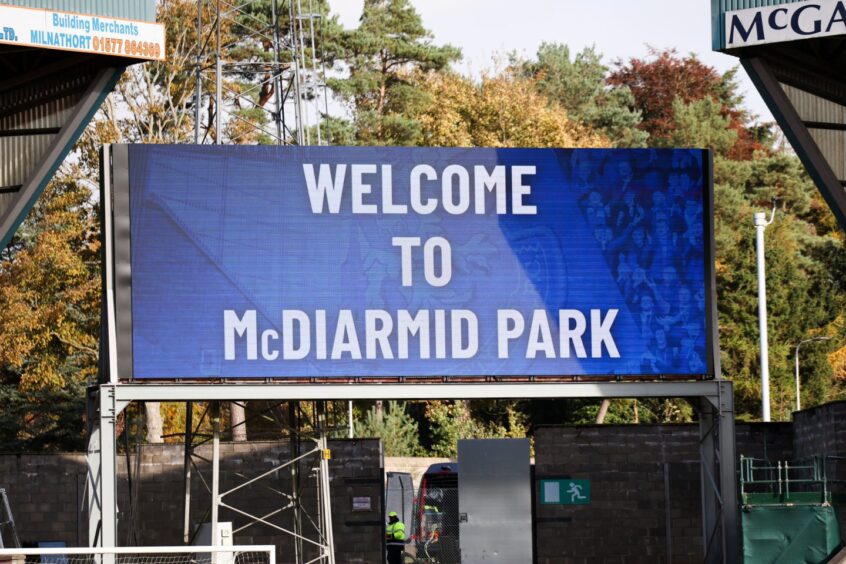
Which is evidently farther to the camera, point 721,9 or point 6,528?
point 6,528

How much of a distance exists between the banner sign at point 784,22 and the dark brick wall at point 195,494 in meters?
11.3

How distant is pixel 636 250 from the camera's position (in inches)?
1086

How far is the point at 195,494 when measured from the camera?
32625 millimetres

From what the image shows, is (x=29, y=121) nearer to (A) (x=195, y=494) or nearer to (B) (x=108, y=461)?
(B) (x=108, y=461)

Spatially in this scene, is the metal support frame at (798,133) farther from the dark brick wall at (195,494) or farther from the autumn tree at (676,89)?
the autumn tree at (676,89)

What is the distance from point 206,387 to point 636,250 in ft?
26.4

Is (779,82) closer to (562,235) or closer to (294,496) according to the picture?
(562,235)

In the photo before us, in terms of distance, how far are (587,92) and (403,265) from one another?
67.9m

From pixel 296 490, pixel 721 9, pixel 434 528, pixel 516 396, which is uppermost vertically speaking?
pixel 721 9

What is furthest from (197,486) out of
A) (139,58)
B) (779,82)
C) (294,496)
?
(779,82)

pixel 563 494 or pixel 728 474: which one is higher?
pixel 728 474

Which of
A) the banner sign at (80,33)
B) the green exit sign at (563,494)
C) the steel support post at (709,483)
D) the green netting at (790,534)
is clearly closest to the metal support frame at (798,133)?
the steel support post at (709,483)

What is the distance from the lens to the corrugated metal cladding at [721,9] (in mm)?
28406

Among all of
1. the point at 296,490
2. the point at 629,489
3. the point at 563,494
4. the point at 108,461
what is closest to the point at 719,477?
the point at 629,489
